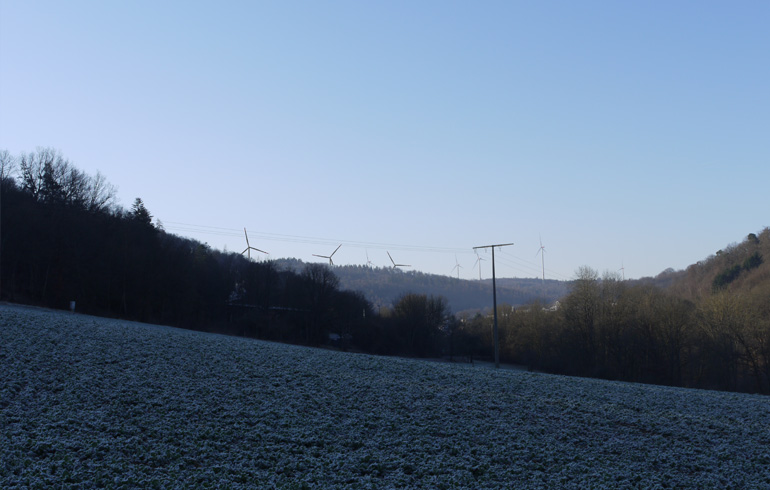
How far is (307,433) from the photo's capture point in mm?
16078

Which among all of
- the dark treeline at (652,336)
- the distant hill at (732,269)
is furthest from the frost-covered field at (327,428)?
the distant hill at (732,269)

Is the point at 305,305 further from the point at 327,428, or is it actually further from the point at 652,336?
the point at 327,428

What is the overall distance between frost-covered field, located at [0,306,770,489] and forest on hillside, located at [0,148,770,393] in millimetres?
37692

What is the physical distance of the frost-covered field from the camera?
43.7 feet

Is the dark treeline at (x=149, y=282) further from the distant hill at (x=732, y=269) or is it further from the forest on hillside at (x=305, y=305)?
the distant hill at (x=732, y=269)

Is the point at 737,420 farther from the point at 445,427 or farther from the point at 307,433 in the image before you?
the point at 307,433

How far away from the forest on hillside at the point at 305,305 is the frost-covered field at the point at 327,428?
124ft

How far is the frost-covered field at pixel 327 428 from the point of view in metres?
13.3

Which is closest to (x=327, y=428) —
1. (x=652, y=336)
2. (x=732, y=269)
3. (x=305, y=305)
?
(x=652, y=336)

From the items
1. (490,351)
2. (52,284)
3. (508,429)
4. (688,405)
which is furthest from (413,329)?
(508,429)

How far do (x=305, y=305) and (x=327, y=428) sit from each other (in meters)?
73.9

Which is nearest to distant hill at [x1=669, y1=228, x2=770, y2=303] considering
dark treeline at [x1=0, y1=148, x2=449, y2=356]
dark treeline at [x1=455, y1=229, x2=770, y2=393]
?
dark treeline at [x1=455, y1=229, x2=770, y2=393]

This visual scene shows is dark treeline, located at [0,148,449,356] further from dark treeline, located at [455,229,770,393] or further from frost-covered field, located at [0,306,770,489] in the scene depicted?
frost-covered field, located at [0,306,770,489]

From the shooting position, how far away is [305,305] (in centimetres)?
8975
